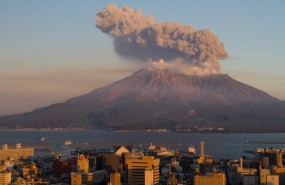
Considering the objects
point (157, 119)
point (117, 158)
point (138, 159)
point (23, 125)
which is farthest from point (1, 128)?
point (138, 159)

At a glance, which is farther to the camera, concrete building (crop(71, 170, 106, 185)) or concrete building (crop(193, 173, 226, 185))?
concrete building (crop(71, 170, 106, 185))

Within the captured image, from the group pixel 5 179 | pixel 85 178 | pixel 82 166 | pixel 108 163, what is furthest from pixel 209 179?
pixel 108 163

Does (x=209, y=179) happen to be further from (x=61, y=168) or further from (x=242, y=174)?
(x=61, y=168)

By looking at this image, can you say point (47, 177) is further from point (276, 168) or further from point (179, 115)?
point (179, 115)

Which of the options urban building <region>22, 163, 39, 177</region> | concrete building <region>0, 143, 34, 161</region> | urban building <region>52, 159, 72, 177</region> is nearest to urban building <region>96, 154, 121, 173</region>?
urban building <region>52, 159, 72, 177</region>

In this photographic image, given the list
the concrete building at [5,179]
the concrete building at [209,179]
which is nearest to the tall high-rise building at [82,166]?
the concrete building at [5,179]

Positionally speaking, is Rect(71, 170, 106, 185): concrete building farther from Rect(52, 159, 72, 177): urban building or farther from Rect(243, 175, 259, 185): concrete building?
Rect(243, 175, 259, 185): concrete building
